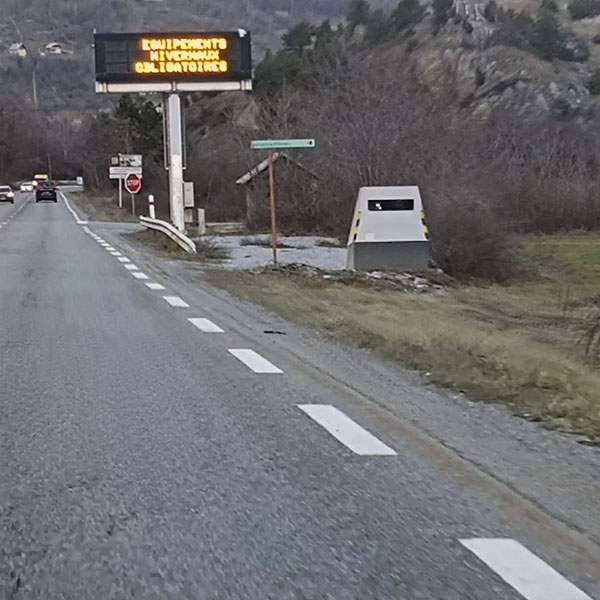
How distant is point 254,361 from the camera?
9.69 metres

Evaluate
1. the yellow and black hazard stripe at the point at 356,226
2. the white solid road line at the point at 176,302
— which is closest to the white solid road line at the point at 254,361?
the white solid road line at the point at 176,302

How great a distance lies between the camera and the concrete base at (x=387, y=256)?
21.8 m

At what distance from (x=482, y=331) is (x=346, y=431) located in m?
7.76

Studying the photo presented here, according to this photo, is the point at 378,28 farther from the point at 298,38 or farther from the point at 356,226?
the point at 356,226

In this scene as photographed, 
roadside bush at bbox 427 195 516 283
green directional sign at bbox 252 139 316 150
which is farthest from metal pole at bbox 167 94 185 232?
green directional sign at bbox 252 139 316 150

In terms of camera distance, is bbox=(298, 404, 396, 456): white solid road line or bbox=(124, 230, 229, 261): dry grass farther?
bbox=(124, 230, 229, 261): dry grass

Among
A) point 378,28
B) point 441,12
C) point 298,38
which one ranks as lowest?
point 298,38

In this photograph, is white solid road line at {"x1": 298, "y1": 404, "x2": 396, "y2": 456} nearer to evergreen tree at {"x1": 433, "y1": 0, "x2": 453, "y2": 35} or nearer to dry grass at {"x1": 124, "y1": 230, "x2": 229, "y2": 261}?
dry grass at {"x1": 124, "y1": 230, "x2": 229, "y2": 261}

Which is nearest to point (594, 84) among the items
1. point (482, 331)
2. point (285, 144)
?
point (285, 144)

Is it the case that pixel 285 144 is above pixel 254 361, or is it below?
above

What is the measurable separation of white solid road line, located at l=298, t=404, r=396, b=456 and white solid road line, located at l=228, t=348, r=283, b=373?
5.22 ft

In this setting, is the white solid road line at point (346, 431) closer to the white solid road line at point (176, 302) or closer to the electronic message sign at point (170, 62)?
the white solid road line at point (176, 302)

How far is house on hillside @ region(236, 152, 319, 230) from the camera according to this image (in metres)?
43.0

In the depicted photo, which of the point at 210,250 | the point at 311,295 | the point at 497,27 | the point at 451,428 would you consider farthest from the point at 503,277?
the point at 497,27
